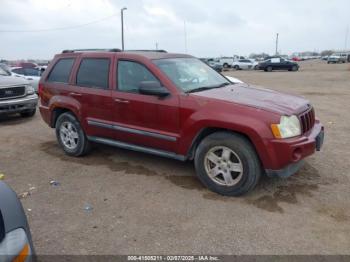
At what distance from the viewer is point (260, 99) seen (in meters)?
4.40

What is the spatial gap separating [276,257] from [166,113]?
7.36ft

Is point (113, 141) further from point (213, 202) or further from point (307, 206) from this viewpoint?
point (307, 206)

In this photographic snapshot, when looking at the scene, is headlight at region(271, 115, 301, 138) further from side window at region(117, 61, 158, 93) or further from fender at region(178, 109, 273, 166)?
side window at region(117, 61, 158, 93)

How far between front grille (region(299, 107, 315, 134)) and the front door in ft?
5.05

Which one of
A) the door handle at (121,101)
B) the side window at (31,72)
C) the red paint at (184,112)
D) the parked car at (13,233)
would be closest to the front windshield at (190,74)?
the red paint at (184,112)

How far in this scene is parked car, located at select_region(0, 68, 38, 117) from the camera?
8815 mm

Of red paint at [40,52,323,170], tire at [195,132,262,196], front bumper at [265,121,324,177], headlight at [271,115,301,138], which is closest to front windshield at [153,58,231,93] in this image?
red paint at [40,52,323,170]

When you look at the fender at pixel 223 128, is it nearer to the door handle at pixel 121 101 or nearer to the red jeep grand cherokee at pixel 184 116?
the red jeep grand cherokee at pixel 184 116

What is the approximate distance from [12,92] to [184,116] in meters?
6.38

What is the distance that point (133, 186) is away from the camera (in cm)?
468

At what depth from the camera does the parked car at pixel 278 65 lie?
3948 cm

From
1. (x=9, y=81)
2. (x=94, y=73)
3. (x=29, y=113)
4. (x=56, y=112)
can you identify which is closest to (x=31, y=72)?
(x=29, y=113)

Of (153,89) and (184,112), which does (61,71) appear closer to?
(153,89)

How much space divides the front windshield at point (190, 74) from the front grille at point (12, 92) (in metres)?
5.59
